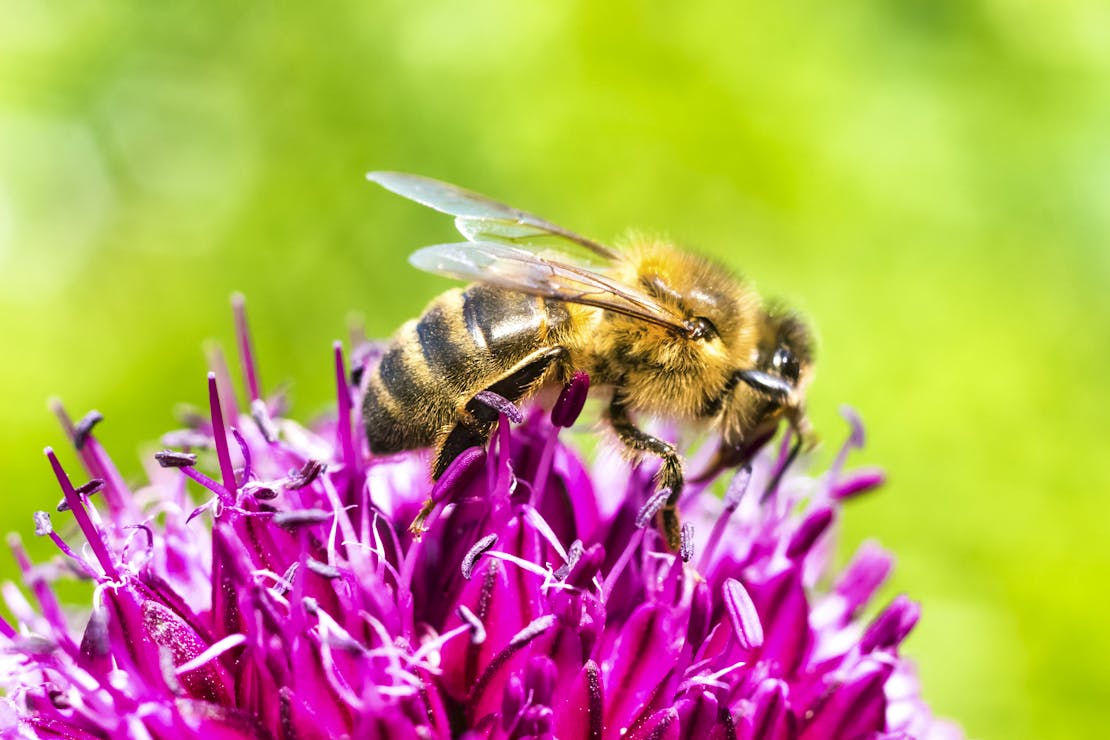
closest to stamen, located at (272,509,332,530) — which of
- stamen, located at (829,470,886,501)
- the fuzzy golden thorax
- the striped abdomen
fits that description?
the striped abdomen

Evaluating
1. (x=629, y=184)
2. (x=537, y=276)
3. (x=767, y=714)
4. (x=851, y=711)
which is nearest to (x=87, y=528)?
(x=537, y=276)

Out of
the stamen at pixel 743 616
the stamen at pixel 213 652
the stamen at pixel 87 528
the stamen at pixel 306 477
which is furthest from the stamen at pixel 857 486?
the stamen at pixel 87 528

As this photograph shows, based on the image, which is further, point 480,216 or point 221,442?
point 480,216

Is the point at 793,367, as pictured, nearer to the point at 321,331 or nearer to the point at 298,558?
the point at 298,558

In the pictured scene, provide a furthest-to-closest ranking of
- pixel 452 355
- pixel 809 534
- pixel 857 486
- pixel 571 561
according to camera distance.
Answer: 1. pixel 857 486
2. pixel 809 534
3. pixel 452 355
4. pixel 571 561

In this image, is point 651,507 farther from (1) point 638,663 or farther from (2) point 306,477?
(2) point 306,477

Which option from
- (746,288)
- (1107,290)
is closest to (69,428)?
(746,288)

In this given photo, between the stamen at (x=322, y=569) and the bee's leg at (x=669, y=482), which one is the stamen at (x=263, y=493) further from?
the bee's leg at (x=669, y=482)
